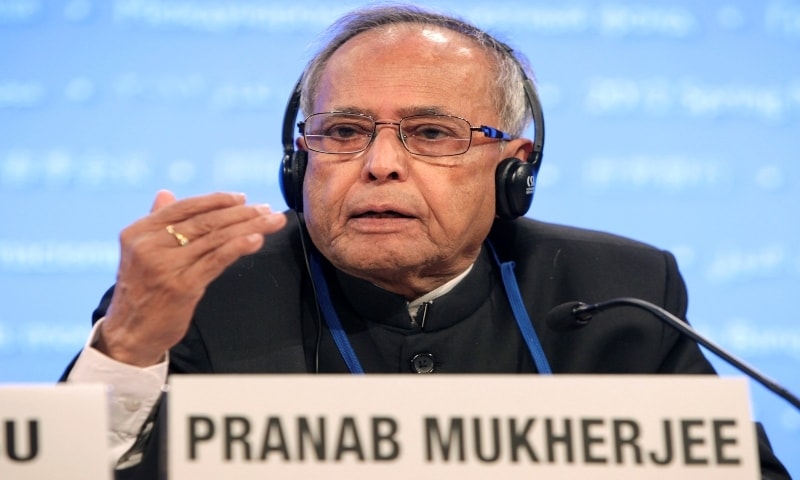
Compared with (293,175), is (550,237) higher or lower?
lower

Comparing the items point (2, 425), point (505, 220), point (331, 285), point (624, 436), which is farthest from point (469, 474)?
point (505, 220)

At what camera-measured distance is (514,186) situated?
7.30 ft

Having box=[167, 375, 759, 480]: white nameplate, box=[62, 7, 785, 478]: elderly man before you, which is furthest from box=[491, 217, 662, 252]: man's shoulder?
box=[167, 375, 759, 480]: white nameplate

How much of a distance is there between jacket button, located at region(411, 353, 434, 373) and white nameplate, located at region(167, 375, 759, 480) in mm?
922

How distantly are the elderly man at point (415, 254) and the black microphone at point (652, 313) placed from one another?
15.2 inches

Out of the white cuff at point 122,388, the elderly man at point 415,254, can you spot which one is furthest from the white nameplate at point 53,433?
the elderly man at point 415,254

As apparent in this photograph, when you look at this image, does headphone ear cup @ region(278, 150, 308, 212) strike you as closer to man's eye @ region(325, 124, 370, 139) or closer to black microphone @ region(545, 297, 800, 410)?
man's eye @ region(325, 124, 370, 139)

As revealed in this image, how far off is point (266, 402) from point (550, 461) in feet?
1.15

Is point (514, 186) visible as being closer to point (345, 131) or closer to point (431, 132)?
point (431, 132)

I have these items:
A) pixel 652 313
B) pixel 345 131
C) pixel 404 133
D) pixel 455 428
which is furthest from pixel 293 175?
pixel 455 428

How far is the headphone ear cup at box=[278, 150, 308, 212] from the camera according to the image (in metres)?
2.23

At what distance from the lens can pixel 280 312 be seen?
2145 mm

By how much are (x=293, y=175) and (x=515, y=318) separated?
0.58m

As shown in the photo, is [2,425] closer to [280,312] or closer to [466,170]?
[280,312]
